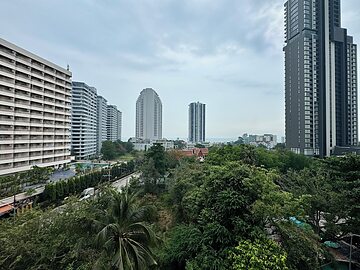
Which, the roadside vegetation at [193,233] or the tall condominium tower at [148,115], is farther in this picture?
the tall condominium tower at [148,115]

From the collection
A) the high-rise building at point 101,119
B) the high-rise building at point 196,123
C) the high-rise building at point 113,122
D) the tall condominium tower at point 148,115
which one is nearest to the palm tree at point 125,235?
the high-rise building at point 101,119

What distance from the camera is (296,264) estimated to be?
835 cm

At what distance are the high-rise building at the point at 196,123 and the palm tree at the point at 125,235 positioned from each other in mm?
115169

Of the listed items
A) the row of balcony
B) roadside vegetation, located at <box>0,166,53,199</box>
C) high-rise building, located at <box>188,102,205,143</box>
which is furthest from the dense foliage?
high-rise building, located at <box>188,102,205,143</box>

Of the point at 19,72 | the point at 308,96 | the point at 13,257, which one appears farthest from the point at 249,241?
the point at 308,96

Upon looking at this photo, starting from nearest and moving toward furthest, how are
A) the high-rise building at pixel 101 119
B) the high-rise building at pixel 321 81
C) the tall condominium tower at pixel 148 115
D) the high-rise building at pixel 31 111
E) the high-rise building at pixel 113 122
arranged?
1. the high-rise building at pixel 31 111
2. the high-rise building at pixel 321 81
3. the high-rise building at pixel 101 119
4. the high-rise building at pixel 113 122
5. the tall condominium tower at pixel 148 115

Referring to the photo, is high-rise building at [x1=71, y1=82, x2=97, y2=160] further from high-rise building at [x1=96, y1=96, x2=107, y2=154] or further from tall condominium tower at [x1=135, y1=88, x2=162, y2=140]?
tall condominium tower at [x1=135, y1=88, x2=162, y2=140]

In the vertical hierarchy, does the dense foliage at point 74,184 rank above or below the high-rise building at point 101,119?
below

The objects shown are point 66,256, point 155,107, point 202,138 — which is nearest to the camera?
point 66,256

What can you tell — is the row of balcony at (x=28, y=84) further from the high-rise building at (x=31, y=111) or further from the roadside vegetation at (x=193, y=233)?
the roadside vegetation at (x=193, y=233)

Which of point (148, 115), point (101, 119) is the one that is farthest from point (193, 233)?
point (148, 115)

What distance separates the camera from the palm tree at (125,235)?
6.91m

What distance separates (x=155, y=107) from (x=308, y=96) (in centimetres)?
7758

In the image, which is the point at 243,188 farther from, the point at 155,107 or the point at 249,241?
the point at 155,107
